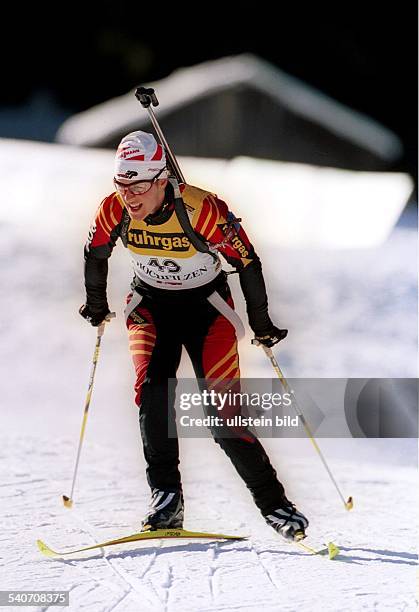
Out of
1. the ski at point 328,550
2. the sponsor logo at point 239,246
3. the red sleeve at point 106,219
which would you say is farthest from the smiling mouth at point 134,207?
the ski at point 328,550

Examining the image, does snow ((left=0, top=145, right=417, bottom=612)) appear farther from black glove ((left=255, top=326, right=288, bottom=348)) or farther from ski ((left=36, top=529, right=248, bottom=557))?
black glove ((left=255, top=326, right=288, bottom=348))

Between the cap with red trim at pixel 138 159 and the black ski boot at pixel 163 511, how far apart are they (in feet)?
4.12

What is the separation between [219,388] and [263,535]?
26.5 inches

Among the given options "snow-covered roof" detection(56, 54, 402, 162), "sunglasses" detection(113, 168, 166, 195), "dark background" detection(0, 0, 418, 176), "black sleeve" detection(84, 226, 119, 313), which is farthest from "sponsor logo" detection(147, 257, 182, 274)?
"dark background" detection(0, 0, 418, 176)

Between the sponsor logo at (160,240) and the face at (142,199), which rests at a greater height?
the face at (142,199)

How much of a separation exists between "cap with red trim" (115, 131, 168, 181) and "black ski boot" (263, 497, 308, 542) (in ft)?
4.65

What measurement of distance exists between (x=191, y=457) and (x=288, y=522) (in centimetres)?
164

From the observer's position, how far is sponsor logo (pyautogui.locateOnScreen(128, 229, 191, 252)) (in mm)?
3639

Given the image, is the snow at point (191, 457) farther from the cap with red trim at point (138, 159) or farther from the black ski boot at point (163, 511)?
the cap with red trim at point (138, 159)

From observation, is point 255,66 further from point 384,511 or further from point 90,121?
point 384,511

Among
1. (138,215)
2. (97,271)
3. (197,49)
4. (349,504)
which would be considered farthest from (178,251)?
(197,49)

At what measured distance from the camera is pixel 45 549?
11.8ft

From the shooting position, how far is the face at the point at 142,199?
3514 mm

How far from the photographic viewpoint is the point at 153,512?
372cm
